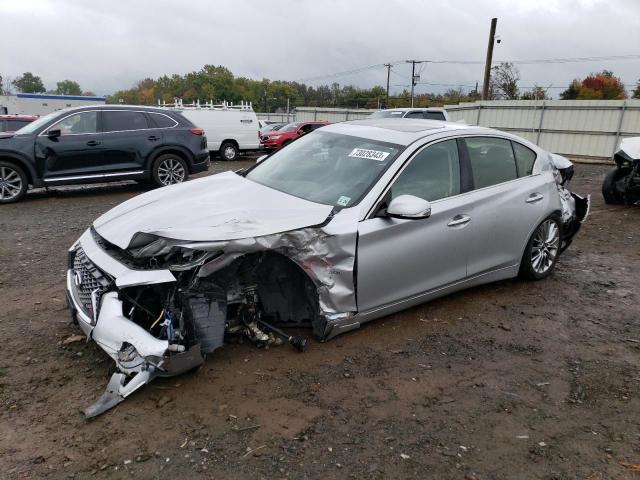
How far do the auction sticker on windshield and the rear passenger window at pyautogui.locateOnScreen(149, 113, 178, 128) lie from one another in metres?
7.18

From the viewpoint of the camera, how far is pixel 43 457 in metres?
2.56

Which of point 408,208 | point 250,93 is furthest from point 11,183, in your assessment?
point 250,93

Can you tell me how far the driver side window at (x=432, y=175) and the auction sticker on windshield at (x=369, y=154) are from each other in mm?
229

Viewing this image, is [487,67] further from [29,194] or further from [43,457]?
Answer: [43,457]

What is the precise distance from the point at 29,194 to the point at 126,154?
2.18m

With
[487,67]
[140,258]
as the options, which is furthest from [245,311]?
[487,67]

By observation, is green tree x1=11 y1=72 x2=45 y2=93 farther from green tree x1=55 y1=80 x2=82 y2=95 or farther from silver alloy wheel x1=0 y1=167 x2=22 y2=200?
silver alloy wheel x1=0 y1=167 x2=22 y2=200

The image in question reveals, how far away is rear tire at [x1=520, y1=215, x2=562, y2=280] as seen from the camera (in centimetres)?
493

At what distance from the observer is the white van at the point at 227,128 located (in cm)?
1822

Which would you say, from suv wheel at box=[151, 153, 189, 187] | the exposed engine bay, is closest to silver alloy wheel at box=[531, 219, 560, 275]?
the exposed engine bay

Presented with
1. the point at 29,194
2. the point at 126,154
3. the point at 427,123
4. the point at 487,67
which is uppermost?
the point at 487,67

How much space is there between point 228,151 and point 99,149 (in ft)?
31.1

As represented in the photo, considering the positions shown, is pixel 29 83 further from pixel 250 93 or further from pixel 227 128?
pixel 227 128

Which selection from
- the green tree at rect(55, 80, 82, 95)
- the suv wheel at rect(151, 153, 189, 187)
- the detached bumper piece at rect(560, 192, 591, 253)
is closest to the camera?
the detached bumper piece at rect(560, 192, 591, 253)
